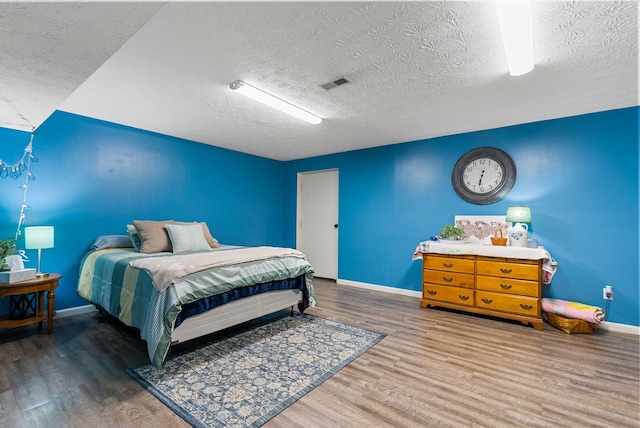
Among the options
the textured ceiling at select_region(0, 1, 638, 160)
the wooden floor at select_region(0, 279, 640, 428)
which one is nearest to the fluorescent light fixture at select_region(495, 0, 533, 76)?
the textured ceiling at select_region(0, 1, 638, 160)

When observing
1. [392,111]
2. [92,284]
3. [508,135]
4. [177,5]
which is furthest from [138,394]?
[508,135]

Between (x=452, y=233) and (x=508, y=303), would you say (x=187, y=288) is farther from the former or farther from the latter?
(x=508, y=303)

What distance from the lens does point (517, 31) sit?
5.61ft

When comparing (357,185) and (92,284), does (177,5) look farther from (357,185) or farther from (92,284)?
(357,185)

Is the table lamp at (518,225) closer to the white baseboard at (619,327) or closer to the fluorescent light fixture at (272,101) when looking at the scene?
the white baseboard at (619,327)

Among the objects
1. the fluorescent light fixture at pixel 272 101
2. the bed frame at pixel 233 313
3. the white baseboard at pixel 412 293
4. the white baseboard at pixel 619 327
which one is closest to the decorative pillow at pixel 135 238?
the bed frame at pixel 233 313

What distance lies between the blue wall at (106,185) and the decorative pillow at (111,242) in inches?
6.6

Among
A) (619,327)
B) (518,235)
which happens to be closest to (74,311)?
(518,235)

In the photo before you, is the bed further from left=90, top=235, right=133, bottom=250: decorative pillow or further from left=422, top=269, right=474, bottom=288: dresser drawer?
left=422, top=269, right=474, bottom=288: dresser drawer

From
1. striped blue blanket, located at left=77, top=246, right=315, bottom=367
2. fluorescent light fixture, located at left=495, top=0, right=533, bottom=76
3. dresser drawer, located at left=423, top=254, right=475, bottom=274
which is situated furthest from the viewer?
dresser drawer, located at left=423, top=254, right=475, bottom=274

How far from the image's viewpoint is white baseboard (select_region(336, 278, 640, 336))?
9.69 ft

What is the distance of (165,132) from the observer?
402 cm

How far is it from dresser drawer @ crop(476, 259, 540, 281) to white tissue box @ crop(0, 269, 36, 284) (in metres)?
4.64

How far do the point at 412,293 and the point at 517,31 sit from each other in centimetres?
350
